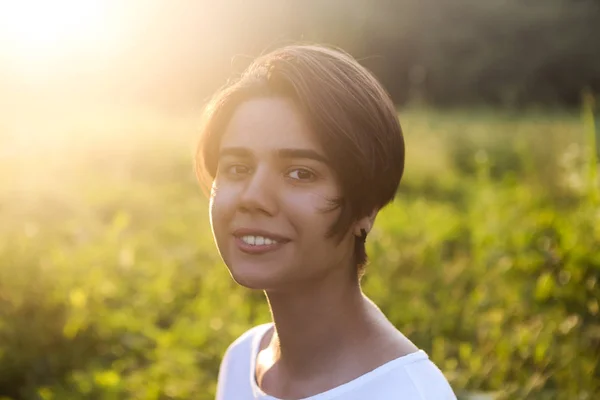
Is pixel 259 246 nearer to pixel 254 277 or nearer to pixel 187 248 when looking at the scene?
pixel 254 277

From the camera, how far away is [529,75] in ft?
84.4

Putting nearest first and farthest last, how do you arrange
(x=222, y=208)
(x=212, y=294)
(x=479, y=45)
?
(x=222, y=208) < (x=212, y=294) < (x=479, y=45)

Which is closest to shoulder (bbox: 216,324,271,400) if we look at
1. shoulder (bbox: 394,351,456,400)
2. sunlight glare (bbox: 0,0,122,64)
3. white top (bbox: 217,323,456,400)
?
white top (bbox: 217,323,456,400)

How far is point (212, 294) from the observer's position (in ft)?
16.4

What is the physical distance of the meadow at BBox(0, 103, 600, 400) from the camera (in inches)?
153

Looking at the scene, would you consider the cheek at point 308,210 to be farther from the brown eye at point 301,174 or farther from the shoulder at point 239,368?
the shoulder at point 239,368

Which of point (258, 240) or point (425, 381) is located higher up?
point (258, 240)

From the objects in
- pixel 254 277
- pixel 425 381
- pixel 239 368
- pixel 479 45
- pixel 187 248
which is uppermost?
pixel 254 277

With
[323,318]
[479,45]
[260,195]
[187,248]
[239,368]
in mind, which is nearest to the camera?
[260,195]

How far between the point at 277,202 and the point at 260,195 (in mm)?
48

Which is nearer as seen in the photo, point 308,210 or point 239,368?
point 308,210

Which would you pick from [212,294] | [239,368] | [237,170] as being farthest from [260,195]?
[212,294]

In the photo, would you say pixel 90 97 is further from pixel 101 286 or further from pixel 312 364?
pixel 312 364

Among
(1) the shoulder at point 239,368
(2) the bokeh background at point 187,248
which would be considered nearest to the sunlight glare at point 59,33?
(2) the bokeh background at point 187,248
